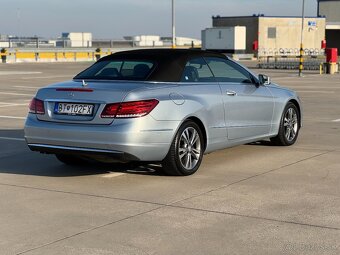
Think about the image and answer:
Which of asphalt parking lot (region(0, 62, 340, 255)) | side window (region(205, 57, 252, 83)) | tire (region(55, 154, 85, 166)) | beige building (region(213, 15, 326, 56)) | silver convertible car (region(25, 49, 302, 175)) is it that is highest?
beige building (region(213, 15, 326, 56))

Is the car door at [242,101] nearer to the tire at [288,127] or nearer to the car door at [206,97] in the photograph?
the car door at [206,97]

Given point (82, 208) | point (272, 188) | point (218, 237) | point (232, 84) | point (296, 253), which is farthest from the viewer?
point (232, 84)

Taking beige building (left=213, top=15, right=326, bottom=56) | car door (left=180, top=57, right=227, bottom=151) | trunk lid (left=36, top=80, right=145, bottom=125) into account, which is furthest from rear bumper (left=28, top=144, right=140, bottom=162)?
beige building (left=213, top=15, right=326, bottom=56)

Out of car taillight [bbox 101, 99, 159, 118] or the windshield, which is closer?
car taillight [bbox 101, 99, 159, 118]

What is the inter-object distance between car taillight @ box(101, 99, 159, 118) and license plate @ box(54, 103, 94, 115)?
0.69 feet

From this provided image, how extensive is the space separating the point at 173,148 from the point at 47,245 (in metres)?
2.58

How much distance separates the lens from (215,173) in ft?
24.4

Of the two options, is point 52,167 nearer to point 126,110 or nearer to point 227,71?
point 126,110

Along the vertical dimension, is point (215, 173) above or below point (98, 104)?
below

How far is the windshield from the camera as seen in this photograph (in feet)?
24.3

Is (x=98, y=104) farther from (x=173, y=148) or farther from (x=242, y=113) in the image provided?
(x=242, y=113)

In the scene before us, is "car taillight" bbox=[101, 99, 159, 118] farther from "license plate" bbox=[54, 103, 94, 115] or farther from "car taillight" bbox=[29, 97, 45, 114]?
"car taillight" bbox=[29, 97, 45, 114]

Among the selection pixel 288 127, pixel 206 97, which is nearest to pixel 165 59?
pixel 206 97

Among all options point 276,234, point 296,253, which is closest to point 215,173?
point 276,234
